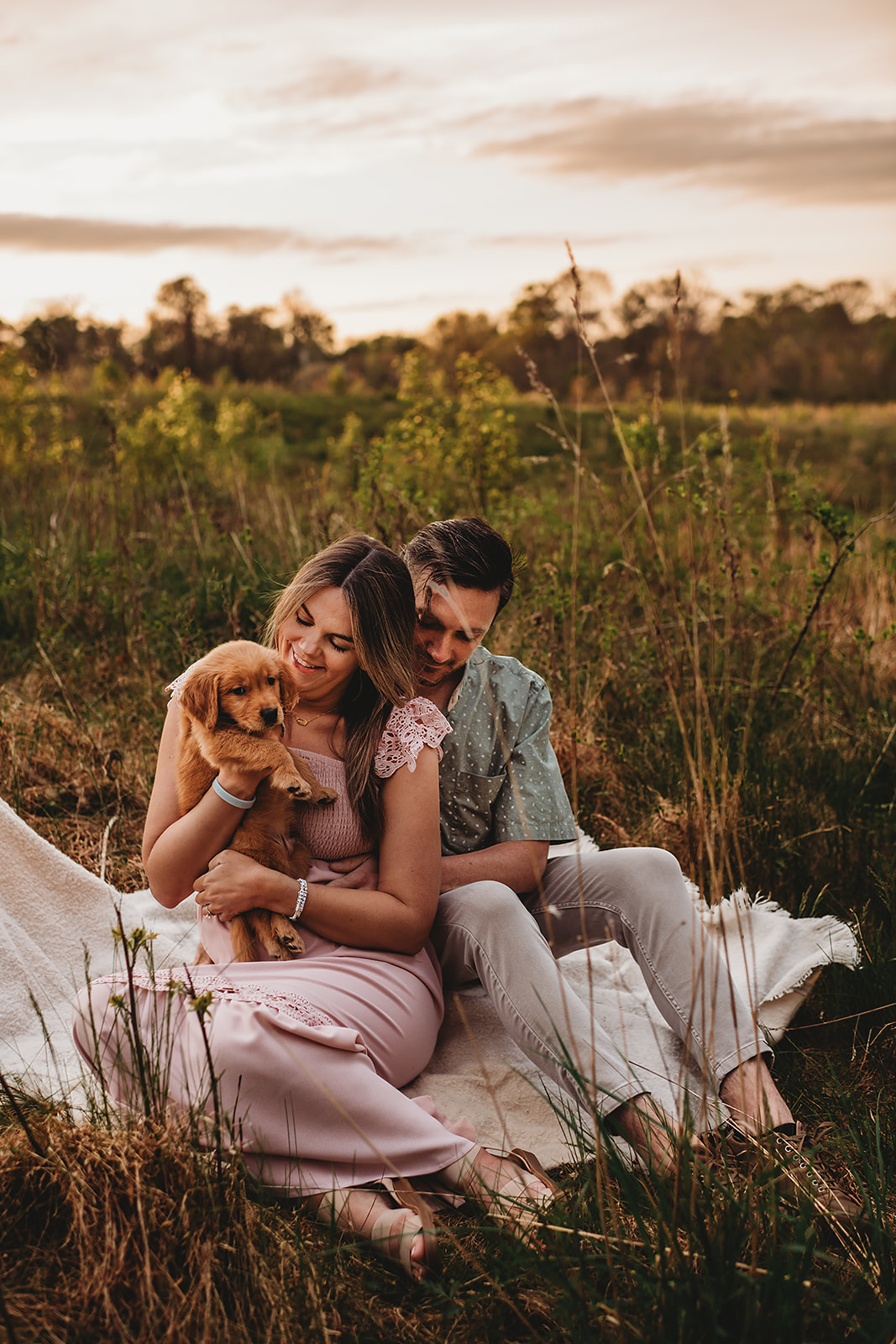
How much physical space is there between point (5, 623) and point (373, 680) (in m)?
3.79

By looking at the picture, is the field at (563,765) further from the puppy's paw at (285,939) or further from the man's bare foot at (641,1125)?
the puppy's paw at (285,939)

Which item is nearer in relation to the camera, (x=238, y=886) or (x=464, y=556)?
(x=238, y=886)

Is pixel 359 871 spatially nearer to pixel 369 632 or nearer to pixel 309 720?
pixel 309 720

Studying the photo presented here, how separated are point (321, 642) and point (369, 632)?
147 mm

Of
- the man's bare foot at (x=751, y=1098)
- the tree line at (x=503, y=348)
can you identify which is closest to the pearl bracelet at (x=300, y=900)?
the man's bare foot at (x=751, y=1098)

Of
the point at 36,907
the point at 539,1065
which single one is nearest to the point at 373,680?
the point at 539,1065

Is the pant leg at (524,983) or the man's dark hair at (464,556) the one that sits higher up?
the man's dark hair at (464,556)

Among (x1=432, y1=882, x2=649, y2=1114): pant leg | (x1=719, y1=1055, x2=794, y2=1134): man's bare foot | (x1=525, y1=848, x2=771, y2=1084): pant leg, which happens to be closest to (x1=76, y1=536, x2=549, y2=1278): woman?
(x1=432, y1=882, x2=649, y2=1114): pant leg

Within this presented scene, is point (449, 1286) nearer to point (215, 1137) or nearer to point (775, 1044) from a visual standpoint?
point (215, 1137)

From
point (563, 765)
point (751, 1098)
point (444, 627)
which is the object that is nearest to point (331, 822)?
point (444, 627)

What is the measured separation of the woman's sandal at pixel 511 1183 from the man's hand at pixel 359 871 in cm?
74

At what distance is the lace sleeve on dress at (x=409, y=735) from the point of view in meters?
2.65

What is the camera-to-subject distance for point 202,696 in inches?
98.8

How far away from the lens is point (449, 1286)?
1.90m
